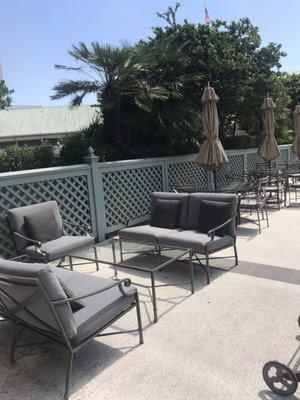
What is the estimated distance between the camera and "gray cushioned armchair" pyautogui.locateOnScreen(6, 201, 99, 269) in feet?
16.4

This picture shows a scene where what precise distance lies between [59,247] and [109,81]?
15.1 feet

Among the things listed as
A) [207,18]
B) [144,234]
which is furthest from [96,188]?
[207,18]

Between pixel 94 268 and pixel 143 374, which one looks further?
pixel 94 268

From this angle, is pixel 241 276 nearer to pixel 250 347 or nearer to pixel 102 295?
pixel 250 347

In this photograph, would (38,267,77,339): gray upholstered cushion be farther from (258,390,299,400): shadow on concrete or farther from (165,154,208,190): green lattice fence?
(165,154,208,190): green lattice fence

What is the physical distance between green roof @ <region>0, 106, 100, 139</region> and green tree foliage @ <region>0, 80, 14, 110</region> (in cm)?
476

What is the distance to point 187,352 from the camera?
316 cm

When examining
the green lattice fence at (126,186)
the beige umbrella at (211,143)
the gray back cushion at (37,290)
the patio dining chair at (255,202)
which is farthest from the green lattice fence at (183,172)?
the gray back cushion at (37,290)

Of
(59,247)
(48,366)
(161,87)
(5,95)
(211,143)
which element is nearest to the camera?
(48,366)

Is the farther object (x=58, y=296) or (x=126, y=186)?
(x=126, y=186)

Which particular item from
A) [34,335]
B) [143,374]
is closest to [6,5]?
[34,335]

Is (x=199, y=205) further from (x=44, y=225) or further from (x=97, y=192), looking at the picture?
(x=44, y=225)

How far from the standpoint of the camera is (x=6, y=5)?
8266mm

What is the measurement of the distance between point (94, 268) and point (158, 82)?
5655mm
